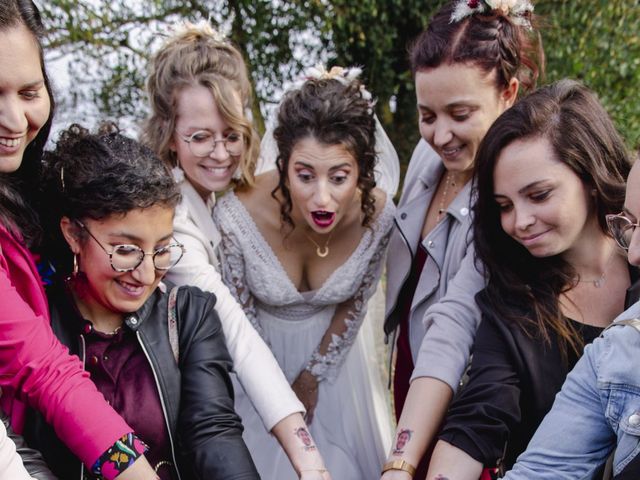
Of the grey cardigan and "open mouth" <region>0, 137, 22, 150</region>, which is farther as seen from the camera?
the grey cardigan

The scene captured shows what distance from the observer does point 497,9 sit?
9.29 feet

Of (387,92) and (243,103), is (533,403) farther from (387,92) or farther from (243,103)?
(387,92)

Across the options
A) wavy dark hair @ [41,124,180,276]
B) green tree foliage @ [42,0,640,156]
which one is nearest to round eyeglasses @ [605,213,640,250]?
wavy dark hair @ [41,124,180,276]

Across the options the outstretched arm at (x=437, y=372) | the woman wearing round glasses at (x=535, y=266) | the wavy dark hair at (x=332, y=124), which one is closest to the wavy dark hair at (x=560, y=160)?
the woman wearing round glasses at (x=535, y=266)

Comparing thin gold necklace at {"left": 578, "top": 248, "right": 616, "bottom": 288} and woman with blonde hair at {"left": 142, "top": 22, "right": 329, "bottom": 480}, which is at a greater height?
woman with blonde hair at {"left": 142, "top": 22, "right": 329, "bottom": 480}

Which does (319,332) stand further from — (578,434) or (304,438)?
(578,434)

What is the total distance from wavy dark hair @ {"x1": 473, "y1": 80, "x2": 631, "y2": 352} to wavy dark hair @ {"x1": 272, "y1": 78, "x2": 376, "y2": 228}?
2.63 feet

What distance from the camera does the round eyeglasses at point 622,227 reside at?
185cm

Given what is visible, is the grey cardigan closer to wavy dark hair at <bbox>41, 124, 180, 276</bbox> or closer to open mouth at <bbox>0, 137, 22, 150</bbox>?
wavy dark hair at <bbox>41, 124, 180, 276</bbox>

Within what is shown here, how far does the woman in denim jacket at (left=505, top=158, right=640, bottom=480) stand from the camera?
178 centimetres

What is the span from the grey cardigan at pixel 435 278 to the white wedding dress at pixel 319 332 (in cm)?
20

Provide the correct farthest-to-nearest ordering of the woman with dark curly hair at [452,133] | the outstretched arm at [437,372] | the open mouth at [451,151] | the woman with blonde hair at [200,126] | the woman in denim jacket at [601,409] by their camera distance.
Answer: the woman with blonde hair at [200,126] < the open mouth at [451,151] < the woman with dark curly hair at [452,133] < the outstretched arm at [437,372] < the woman in denim jacket at [601,409]

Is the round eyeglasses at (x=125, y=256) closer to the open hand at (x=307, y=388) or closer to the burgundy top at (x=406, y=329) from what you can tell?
the burgundy top at (x=406, y=329)

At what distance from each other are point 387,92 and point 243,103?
12.7 feet
